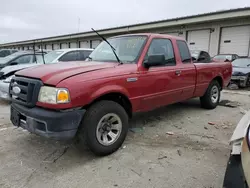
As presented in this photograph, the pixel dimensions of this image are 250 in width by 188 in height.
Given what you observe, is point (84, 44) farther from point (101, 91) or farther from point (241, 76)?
point (101, 91)

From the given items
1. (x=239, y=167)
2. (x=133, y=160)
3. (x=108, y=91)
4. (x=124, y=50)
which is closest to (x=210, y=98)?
(x=124, y=50)

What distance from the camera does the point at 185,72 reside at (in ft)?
14.8

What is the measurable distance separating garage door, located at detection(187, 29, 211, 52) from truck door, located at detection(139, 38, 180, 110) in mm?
13508

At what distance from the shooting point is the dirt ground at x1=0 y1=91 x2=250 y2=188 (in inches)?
99.3

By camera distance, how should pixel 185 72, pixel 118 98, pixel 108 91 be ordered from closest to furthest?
pixel 108 91
pixel 118 98
pixel 185 72

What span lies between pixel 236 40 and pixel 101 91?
15.1 meters

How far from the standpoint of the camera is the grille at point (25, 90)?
277cm

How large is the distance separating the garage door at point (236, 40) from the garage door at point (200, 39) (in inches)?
44.2

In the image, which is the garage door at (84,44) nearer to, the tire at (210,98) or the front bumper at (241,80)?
the front bumper at (241,80)

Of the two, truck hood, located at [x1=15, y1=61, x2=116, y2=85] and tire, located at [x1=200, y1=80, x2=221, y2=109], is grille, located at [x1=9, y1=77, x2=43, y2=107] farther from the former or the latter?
tire, located at [x1=200, y1=80, x2=221, y2=109]

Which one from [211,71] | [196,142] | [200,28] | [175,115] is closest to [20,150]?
[196,142]

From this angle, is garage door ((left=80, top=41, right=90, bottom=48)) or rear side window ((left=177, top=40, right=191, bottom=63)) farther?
garage door ((left=80, top=41, right=90, bottom=48))

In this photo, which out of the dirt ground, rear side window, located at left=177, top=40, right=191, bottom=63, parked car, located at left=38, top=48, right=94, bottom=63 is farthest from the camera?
parked car, located at left=38, top=48, right=94, bottom=63

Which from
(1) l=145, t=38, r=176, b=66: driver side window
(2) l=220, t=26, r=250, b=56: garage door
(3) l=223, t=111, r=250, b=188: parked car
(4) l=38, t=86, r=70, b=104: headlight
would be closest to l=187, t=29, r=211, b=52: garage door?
(2) l=220, t=26, r=250, b=56: garage door
